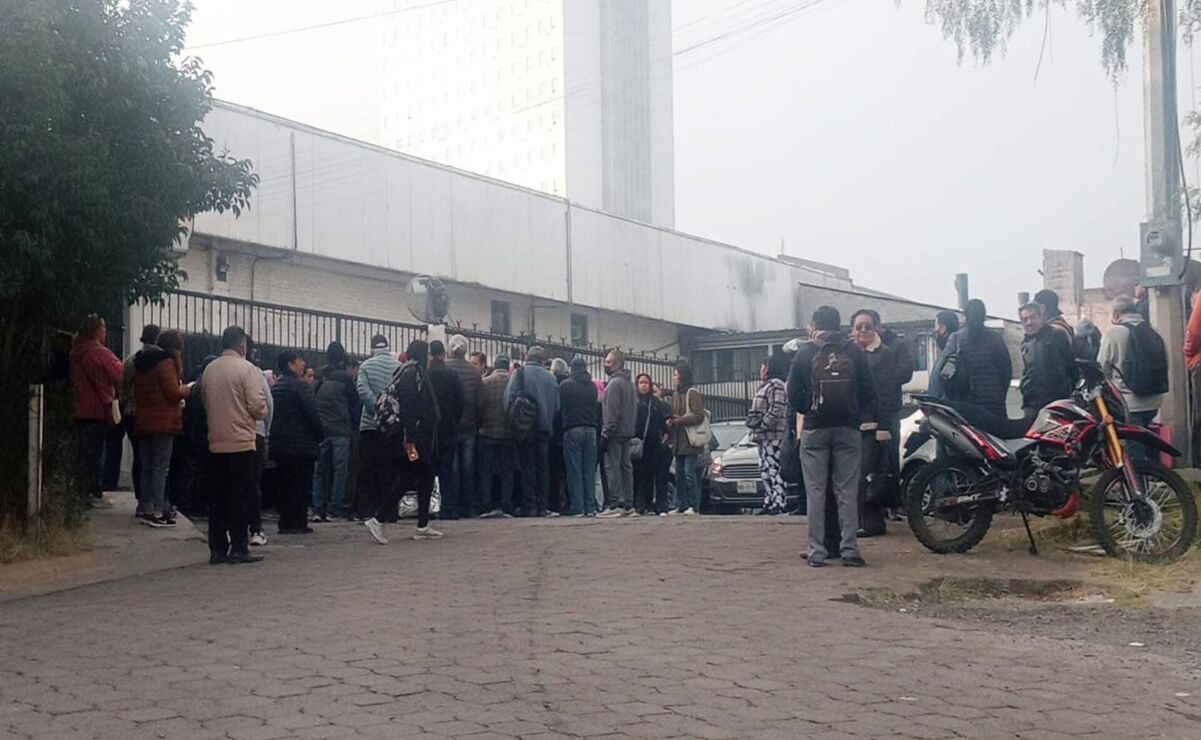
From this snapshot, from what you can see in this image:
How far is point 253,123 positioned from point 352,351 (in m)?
7.61

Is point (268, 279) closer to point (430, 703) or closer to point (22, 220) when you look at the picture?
point (22, 220)

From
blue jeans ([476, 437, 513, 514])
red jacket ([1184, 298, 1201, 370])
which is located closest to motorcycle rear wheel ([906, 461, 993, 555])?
red jacket ([1184, 298, 1201, 370])

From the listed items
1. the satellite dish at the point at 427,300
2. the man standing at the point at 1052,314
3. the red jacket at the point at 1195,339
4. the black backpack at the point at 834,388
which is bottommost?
the black backpack at the point at 834,388

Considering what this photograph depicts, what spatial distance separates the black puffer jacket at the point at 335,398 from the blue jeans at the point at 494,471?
5.64 ft

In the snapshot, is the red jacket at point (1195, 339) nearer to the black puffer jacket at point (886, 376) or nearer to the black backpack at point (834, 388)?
the black puffer jacket at point (886, 376)

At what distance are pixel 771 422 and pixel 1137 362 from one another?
4554 mm

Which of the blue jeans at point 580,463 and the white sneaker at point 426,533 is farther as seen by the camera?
the blue jeans at point 580,463

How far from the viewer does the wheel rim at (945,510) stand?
11297mm

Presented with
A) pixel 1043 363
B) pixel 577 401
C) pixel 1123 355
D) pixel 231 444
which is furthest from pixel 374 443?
pixel 1123 355

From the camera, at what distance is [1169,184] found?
13250mm

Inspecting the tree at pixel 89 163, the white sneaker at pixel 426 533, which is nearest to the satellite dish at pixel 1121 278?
the white sneaker at pixel 426 533

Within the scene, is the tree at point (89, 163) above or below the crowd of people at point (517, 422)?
above

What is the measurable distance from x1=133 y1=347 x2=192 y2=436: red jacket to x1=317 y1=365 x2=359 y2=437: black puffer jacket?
2768 mm

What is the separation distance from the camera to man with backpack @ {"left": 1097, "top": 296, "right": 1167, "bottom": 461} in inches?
486
